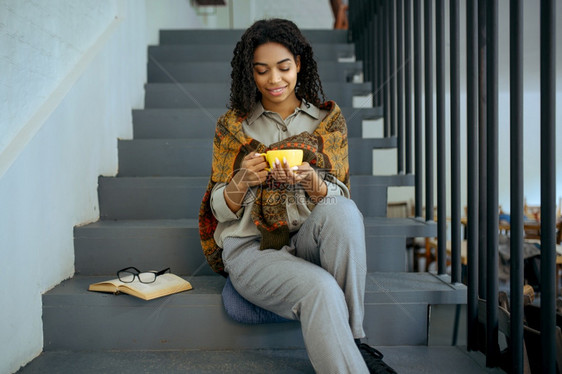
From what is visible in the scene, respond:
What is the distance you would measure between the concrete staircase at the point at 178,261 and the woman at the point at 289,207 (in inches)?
7.3

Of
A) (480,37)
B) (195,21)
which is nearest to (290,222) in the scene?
(480,37)

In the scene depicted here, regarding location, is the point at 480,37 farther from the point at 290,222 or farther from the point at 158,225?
the point at 158,225

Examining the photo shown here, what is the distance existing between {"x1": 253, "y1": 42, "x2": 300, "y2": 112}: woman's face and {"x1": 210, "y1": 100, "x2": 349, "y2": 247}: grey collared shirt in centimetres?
8

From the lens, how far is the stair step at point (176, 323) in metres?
1.36

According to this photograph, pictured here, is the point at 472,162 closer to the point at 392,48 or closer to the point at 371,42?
the point at 392,48

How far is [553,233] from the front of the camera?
98 centimetres

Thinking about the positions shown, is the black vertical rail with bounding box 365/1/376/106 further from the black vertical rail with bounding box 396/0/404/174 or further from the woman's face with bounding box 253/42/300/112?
the woman's face with bounding box 253/42/300/112

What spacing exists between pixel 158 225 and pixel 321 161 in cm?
68

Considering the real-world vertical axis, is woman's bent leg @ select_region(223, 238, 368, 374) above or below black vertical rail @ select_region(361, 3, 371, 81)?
below

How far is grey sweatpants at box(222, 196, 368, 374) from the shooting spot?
1011 millimetres

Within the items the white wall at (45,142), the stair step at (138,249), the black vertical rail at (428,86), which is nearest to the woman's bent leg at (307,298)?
the stair step at (138,249)

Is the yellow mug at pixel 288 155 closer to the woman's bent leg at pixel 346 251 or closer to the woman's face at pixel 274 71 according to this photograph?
the woman's bent leg at pixel 346 251

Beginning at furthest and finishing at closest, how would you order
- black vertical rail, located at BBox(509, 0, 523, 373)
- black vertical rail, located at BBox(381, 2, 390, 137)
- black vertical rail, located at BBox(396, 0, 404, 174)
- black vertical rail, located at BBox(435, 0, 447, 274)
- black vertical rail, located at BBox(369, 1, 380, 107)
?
black vertical rail, located at BBox(369, 1, 380, 107)
black vertical rail, located at BBox(381, 2, 390, 137)
black vertical rail, located at BBox(396, 0, 404, 174)
black vertical rail, located at BBox(435, 0, 447, 274)
black vertical rail, located at BBox(509, 0, 523, 373)

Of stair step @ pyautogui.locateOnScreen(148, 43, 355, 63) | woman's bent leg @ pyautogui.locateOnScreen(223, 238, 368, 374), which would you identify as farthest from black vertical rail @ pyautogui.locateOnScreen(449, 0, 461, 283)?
stair step @ pyautogui.locateOnScreen(148, 43, 355, 63)
